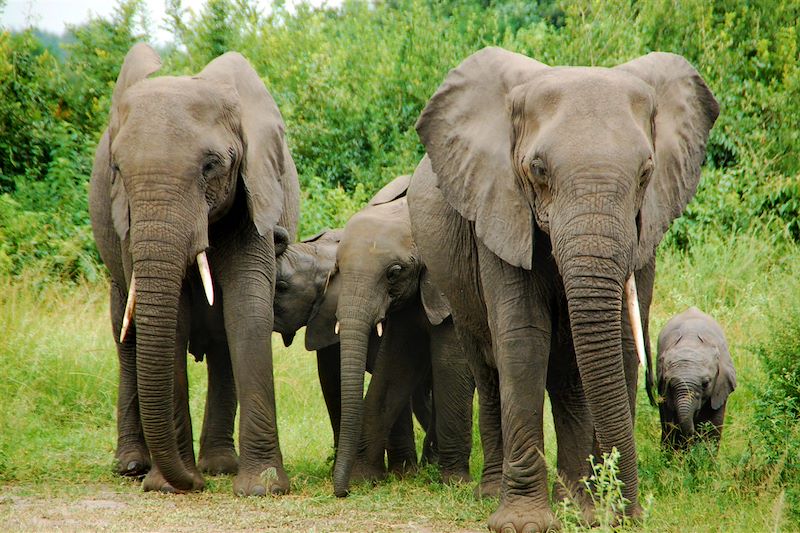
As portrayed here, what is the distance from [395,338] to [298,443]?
53.5 inches

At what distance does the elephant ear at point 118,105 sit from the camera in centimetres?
655

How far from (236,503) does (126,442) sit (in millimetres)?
1381

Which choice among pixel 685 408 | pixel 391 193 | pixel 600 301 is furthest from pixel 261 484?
pixel 600 301

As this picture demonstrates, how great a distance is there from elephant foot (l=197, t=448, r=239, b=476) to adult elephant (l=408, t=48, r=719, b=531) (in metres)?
2.04

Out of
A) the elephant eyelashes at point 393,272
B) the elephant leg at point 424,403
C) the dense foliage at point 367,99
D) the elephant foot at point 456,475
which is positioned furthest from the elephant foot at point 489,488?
the dense foliage at point 367,99

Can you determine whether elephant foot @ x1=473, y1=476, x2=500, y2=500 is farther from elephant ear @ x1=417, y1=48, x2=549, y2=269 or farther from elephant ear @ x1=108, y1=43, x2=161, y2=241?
elephant ear @ x1=108, y1=43, x2=161, y2=241

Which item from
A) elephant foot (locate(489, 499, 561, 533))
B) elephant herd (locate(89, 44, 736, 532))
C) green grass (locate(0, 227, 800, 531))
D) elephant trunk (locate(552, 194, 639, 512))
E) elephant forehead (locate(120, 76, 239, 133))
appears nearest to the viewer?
elephant trunk (locate(552, 194, 639, 512))

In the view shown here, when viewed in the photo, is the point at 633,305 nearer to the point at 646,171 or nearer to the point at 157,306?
the point at 646,171

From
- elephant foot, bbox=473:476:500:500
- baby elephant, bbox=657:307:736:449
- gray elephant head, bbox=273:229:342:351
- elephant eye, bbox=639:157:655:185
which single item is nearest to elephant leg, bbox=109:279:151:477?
gray elephant head, bbox=273:229:342:351

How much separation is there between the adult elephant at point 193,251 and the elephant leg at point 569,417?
163 centimetres

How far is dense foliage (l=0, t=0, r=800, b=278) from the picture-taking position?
1316cm

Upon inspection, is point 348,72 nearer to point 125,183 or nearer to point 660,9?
point 660,9

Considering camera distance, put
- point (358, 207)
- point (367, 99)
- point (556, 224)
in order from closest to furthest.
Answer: point (556, 224)
point (358, 207)
point (367, 99)

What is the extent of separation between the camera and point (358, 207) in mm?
13516
